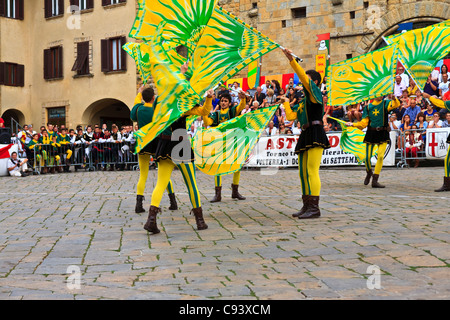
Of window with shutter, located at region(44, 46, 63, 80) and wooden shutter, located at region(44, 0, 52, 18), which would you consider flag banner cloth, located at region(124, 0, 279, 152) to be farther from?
wooden shutter, located at region(44, 0, 52, 18)

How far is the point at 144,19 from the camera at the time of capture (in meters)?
8.23

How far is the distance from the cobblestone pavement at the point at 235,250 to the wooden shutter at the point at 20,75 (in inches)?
1110

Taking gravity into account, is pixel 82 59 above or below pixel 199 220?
above

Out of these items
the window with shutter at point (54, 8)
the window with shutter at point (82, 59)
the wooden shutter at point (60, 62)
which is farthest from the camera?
the window with shutter at point (54, 8)

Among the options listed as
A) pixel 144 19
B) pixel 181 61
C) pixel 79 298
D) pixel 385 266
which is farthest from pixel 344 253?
pixel 144 19

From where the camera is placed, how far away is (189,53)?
8.27 meters

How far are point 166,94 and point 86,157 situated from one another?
1737 cm

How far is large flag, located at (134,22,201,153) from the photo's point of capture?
7.36 m

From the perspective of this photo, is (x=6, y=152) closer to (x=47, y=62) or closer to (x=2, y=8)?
(x=47, y=62)

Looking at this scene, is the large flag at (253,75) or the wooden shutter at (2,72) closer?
the large flag at (253,75)

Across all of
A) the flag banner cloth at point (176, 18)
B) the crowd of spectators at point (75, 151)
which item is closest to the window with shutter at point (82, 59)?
the crowd of spectators at point (75, 151)

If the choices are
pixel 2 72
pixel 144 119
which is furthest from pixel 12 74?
pixel 144 119

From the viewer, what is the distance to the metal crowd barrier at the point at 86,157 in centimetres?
2341

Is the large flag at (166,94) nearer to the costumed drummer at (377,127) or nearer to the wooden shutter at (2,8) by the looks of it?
the costumed drummer at (377,127)
